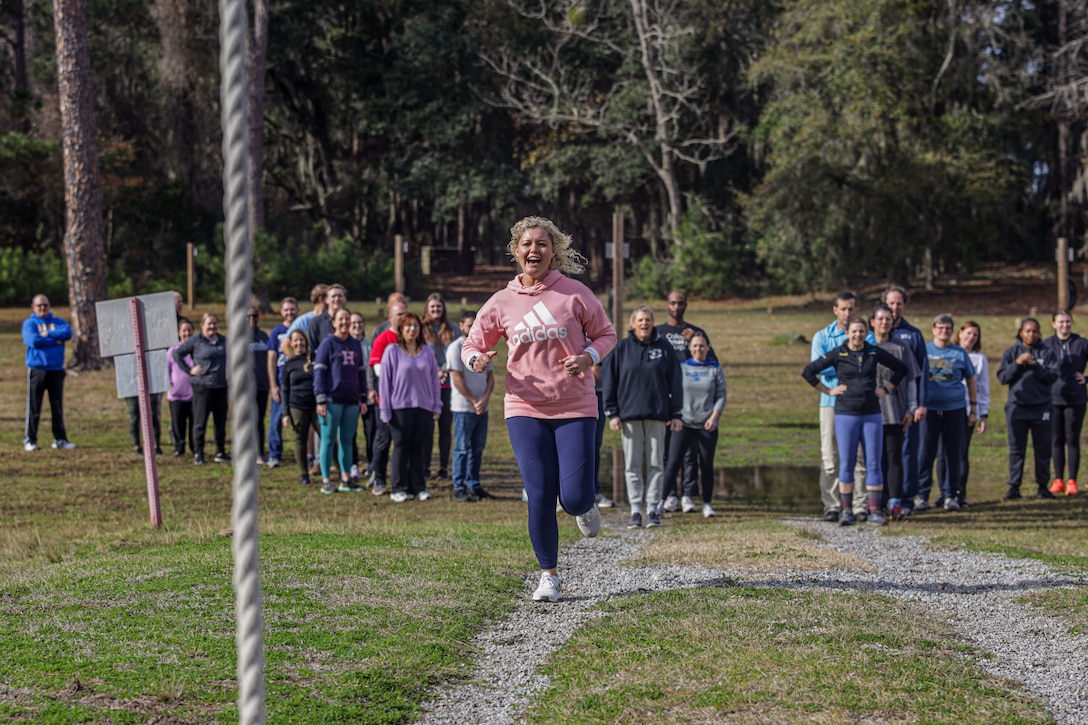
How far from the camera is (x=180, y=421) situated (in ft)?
54.3

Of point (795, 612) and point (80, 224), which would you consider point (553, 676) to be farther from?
point (80, 224)

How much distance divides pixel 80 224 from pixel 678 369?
16475 mm

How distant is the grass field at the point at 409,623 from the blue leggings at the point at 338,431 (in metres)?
0.93

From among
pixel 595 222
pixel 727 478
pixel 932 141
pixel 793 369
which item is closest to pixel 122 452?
pixel 727 478

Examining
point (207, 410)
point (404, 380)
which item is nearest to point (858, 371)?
point (404, 380)

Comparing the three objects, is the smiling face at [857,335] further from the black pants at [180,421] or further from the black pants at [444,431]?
the black pants at [180,421]

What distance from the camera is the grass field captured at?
5.31 meters

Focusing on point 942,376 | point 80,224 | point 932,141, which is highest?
point 932,141

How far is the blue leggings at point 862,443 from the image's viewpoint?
11664 millimetres


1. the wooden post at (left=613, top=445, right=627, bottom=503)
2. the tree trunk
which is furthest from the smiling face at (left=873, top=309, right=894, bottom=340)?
the tree trunk

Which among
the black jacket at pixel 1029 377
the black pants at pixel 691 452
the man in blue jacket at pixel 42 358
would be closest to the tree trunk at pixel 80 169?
the man in blue jacket at pixel 42 358

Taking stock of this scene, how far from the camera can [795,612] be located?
696cm

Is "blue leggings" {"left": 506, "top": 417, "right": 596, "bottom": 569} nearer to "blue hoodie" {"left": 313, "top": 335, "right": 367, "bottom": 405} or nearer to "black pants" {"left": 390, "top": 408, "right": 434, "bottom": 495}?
"black pants" {"left": 390, "top": 408, "right": 434, "bottom": 495}

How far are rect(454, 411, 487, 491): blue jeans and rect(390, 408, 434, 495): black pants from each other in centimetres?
32
